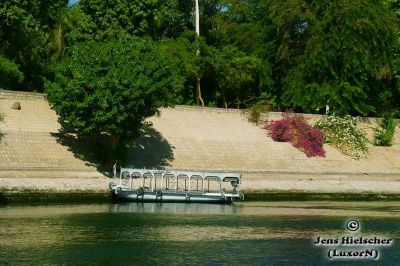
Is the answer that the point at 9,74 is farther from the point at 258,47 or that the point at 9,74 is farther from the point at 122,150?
the point at 258,47

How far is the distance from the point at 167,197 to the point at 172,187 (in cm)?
244

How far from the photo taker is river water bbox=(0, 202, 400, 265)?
75.7ft

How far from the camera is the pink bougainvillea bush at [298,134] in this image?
173 ft

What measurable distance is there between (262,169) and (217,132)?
6061mm

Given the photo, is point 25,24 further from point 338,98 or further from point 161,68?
point 338,98

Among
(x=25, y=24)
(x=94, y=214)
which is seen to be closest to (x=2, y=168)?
(x=94, y=214)

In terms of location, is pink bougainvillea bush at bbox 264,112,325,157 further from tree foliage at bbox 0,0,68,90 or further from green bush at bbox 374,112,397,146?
tree foliage at bbox 0,0,68,90

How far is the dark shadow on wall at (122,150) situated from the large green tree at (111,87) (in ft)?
5.00

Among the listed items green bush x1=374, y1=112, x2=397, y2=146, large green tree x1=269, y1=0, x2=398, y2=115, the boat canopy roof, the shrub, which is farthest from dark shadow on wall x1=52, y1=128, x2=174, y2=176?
green bush x1=374, y1=112, x2=397, y2=146

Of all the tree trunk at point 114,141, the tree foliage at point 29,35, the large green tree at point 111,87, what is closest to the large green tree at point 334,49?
the large green tree at point 111,87

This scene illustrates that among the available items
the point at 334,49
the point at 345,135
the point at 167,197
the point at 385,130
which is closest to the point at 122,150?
the point at 167,197

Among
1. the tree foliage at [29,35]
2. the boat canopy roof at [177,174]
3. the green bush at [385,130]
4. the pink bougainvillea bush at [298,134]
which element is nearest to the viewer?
the boat canopy roof at [177,174]

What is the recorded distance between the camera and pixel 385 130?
59.2m

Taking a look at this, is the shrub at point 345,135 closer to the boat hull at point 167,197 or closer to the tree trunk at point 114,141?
the boat hull at point 167,197
